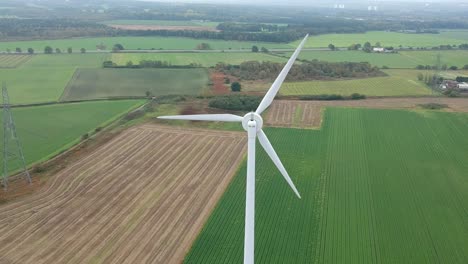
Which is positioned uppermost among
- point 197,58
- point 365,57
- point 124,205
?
point 197,58

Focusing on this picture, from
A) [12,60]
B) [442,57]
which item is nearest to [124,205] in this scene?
[12,60]

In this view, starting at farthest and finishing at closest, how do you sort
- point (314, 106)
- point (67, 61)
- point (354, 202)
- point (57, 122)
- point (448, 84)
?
1. point (67, 61)
2. point (448, 84)
3. point (314, 106)
4. point (57, 122)
5. point (354, 202)

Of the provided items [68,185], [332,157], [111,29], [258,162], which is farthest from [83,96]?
[111,29]

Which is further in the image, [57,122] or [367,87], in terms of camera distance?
[367,87]

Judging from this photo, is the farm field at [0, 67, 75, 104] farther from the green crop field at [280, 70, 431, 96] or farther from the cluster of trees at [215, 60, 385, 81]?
the green crop field at [280, 70, 431, 96]

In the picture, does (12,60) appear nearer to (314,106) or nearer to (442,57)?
(314,106)

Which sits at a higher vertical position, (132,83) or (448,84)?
(132,83)

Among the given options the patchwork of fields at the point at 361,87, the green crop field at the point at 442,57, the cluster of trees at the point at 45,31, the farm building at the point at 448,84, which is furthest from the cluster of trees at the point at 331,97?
the cluster of trees at the point at 45,31

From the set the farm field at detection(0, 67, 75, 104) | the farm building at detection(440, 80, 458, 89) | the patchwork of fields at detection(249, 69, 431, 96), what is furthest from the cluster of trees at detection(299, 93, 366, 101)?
the farm field at detection(0, 67, 75, 104)
